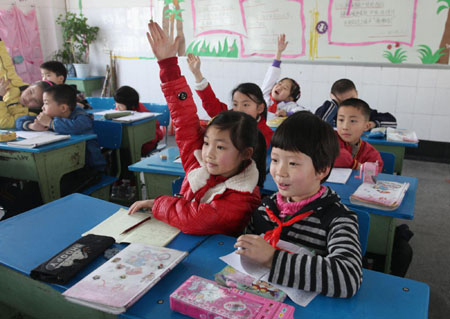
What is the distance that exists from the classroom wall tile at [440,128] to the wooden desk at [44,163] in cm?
403

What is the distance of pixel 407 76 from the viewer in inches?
175

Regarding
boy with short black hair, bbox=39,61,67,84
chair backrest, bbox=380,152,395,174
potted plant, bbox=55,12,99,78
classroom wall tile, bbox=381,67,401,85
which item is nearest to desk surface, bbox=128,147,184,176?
chair backrest, bbox=380,152,395,174

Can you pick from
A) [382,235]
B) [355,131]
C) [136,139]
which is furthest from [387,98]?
[382,235]

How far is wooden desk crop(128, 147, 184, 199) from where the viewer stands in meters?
2.14

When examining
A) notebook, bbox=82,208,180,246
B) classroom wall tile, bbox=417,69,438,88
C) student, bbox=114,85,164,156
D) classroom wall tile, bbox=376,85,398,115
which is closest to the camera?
notebook, bbox=82,208,180,246

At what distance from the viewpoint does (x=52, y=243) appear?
46.9 inches

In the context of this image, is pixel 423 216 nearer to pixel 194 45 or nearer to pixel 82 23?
pixel 194 45

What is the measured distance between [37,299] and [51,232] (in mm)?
226

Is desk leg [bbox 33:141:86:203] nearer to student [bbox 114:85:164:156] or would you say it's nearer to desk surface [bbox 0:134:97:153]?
desk surface [bbox 0:134:97:153]

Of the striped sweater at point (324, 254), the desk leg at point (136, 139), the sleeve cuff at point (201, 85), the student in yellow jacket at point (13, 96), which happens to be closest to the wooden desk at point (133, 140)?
the desk leg at point (136, 139)

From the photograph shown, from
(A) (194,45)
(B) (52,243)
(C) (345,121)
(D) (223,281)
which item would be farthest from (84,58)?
(D) (223,281)

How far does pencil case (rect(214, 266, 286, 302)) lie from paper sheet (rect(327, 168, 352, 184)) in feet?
3.54

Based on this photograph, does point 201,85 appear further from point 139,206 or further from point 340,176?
point 139,206

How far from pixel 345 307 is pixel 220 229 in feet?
1.75
